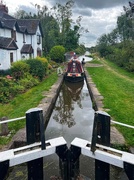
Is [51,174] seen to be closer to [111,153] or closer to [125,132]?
[111,153]

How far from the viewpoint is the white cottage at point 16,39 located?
716 inches

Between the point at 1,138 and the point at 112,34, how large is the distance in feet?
176

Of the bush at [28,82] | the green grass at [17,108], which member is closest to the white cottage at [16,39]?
the bush at [28,82]

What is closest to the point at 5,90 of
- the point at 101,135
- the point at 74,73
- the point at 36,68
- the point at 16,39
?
the point at 36,68

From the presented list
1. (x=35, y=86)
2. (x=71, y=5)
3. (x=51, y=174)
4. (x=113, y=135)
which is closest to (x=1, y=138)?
(x=51, y=174)

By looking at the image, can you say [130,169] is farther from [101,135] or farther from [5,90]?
[5,90]

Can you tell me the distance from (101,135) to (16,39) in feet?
66.6

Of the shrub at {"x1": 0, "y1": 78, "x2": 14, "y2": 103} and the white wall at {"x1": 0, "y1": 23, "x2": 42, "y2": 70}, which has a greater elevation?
the white wall at {"x1": 0, "y1": 23, "x2": 42, "y2": 70}

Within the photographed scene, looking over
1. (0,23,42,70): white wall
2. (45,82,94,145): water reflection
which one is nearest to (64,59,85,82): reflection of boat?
(45,82,94,145): water reflection

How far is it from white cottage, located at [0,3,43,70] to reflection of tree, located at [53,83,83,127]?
608cm

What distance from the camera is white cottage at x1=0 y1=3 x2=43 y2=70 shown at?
1819 cm

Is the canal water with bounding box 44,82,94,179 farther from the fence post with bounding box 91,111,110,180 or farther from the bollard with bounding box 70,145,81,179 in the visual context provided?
the fence post with bounding box 91,111,110,180

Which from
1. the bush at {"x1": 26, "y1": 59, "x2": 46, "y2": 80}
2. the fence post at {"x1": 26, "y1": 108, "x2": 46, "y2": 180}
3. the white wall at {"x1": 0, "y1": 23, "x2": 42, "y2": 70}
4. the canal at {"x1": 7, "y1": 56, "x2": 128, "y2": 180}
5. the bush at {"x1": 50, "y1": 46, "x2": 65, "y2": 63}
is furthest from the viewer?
the bush at {"x1": 50, "y1": 46, "x2": 65, "y2": 63}

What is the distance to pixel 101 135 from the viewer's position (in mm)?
4129
